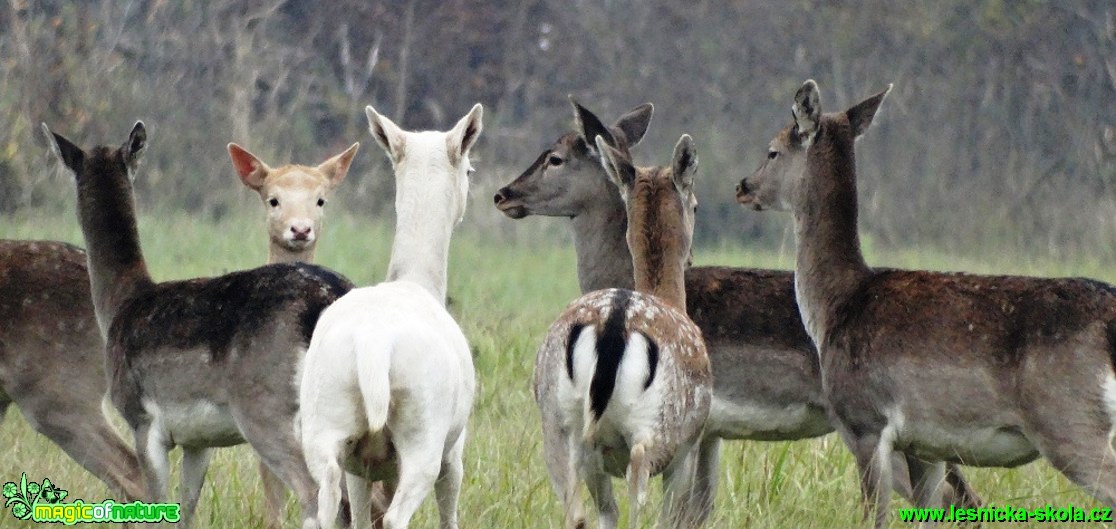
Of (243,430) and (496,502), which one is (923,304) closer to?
(496,502)

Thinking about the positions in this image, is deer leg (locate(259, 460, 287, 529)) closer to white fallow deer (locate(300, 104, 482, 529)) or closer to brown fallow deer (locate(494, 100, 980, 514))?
white fallow deer (locate(300, 104, 482, 529))

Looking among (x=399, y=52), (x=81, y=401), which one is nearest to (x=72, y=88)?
(x=399, y=52)

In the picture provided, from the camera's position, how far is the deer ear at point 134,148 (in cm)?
655

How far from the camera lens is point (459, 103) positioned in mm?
26375

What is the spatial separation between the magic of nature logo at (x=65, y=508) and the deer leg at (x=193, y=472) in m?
0.12

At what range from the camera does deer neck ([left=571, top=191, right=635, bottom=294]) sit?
7.24 m

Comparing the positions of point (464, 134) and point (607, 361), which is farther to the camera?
point (464, 134)

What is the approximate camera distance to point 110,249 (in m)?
6.47

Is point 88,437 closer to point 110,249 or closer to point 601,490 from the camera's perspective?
point 110,249

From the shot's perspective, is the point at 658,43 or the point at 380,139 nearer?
the point at 380,139

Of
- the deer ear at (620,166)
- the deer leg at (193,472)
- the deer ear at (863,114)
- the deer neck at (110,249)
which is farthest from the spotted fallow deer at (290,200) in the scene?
the deer ear at (863,114)

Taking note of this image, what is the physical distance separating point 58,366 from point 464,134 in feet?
6.45

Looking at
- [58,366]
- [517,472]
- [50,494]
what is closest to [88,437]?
[58,366]

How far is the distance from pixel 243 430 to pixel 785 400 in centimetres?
209
